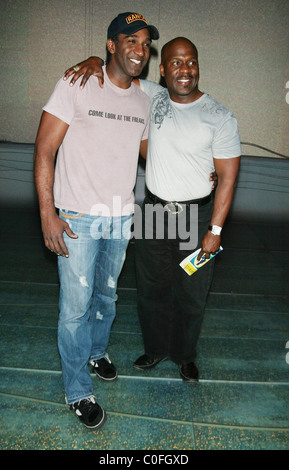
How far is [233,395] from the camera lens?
5.95 ft

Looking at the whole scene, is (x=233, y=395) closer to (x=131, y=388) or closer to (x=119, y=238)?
(x=131, y=388)

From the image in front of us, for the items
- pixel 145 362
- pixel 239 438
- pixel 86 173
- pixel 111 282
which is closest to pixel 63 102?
pixel 86 173

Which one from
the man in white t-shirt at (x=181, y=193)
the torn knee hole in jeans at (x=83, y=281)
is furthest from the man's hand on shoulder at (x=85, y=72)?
the torn knee hole in jeans at (x=83, y=281)

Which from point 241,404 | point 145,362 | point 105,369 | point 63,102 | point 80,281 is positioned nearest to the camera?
point 63,102

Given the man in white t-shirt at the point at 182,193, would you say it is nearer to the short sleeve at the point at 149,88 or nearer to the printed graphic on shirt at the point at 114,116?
the short sleeve at the point at 149,88

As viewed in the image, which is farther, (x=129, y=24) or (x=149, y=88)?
(x=149, y=88)

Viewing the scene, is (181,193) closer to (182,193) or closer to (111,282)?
(182,193)

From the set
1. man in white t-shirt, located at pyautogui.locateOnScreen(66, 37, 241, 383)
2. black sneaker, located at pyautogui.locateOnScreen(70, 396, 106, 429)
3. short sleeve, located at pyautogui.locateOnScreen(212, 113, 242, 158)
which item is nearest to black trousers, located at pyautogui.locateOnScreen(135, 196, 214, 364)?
man in white t-shirt, located at pyautogui.locateOnScreen(66, 37, 241, 383)

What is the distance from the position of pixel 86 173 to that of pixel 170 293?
2.53 ft

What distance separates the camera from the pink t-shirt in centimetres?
144

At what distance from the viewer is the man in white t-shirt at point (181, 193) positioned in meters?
1.62

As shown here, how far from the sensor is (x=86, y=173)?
4.93 feet

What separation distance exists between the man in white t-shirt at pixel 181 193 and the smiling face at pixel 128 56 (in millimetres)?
81
